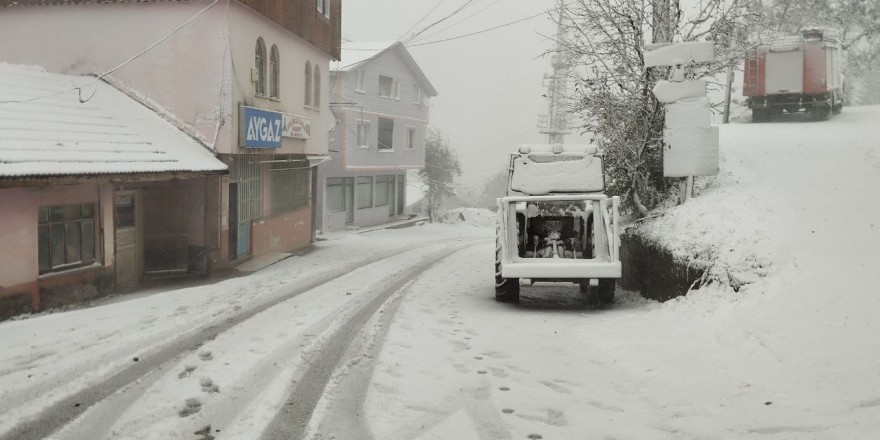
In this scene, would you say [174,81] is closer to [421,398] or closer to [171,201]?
[171,201]

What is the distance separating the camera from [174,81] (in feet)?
52.8

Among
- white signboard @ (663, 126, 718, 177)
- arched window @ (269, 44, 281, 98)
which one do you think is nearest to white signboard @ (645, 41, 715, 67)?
white signboard @ (663, 126, 718, 177)

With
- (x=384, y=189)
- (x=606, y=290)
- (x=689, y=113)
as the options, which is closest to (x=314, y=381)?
(x=606, y=290)

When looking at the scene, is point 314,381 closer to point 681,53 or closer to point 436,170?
point 681,53

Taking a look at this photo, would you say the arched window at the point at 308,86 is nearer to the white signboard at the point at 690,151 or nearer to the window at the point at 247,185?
the window at the point at 247,185

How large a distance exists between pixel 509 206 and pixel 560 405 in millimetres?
5981

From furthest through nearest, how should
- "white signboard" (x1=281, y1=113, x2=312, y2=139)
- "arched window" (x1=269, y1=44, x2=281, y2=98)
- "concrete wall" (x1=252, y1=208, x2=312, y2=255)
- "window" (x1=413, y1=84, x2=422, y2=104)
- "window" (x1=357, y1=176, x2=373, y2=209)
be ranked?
"window" (x1=413, y1=84, x2=422, y2=104), "window" (x1=357, y1=176, x2=373, y2=209), "concrete wall" (x1=252, y1=208, x2=312, y2=255), "white signboard" (x1=281, y1=113, x2=312, y2=139), "arched window" (x1=269, y1=44, x2=281, y2=98)

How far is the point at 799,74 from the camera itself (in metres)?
21.4

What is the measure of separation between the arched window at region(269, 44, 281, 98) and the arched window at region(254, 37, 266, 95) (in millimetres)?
575

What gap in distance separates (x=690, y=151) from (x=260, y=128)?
10572 mm

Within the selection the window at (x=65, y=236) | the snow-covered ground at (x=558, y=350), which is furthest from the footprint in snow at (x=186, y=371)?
the window at (x=65, y=236)

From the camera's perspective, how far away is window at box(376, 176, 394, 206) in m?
37.8

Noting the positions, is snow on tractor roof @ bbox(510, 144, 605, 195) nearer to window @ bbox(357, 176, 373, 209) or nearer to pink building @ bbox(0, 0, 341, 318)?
pink building @ bbox(0, 0, 341, 318)

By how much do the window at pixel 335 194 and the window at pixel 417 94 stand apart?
903 cm
